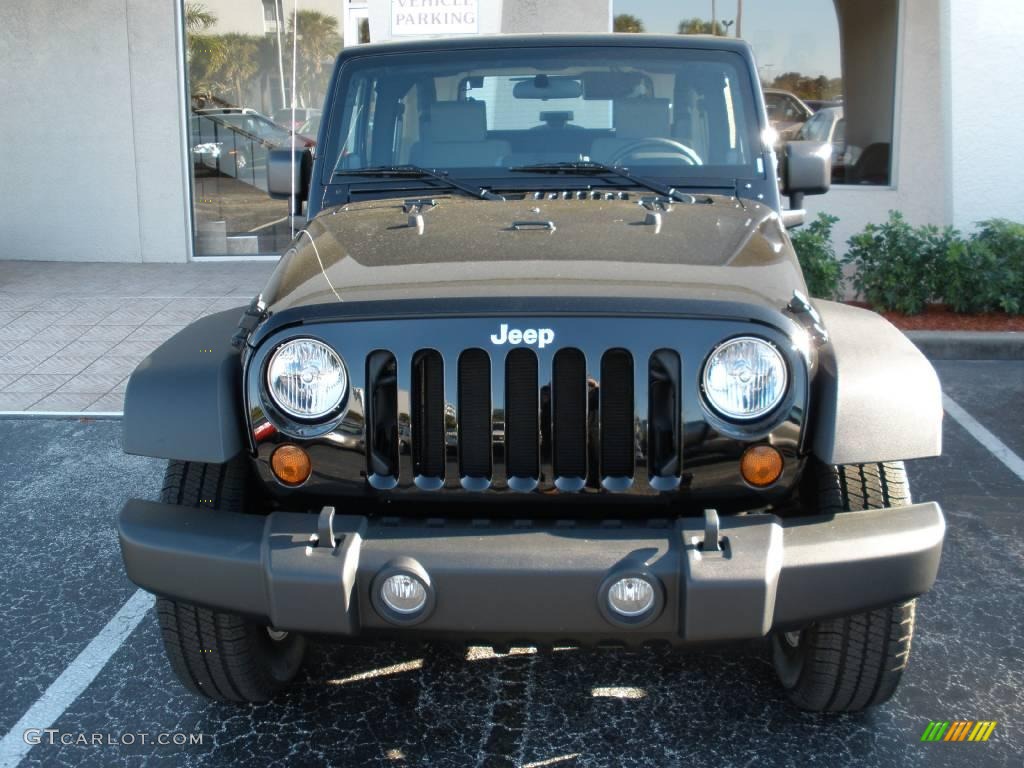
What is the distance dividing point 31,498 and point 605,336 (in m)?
3.35

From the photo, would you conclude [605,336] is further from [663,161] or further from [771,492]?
[663,161]

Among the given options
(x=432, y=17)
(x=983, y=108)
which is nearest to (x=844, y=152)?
(x=983, y=108)

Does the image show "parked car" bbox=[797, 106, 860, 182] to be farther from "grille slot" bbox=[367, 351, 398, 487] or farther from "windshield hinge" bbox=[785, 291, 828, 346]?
"grille slot" bbox=[367, 351, 398, 487]

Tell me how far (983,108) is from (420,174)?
6.18 meters

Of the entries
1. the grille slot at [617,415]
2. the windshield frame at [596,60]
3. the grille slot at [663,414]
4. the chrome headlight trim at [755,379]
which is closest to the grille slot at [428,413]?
the grille slot at [617,415]

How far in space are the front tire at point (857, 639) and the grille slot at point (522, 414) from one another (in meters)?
0.75

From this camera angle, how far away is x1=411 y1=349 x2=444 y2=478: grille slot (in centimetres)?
254

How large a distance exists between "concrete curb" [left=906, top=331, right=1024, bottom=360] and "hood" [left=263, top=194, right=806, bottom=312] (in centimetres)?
426

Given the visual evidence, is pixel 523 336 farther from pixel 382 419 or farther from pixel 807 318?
pixel 807 318

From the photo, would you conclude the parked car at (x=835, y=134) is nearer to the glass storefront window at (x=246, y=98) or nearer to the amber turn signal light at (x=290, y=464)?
the glass storefront window at (x=246, y=98)

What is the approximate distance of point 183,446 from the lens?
258 cm

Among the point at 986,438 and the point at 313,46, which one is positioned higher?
the point at 313,46

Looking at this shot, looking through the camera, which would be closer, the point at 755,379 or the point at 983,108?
the point at 755,379

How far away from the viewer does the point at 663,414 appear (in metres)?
2.52
